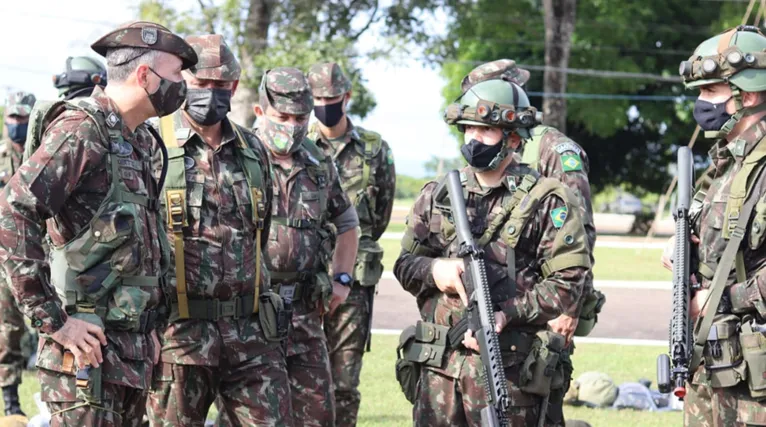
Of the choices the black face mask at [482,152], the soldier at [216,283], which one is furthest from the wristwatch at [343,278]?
the black face mask at [482,152]

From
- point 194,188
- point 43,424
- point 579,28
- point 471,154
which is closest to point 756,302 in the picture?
point 471,154

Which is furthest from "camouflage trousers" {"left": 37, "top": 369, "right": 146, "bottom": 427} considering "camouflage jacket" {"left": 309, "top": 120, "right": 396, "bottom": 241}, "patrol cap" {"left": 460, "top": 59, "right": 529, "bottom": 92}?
"patrol cap" {"left": 460, "top": 59, "right": 529, "bottom": 92}

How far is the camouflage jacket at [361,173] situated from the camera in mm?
8070

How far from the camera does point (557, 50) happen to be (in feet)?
99.6

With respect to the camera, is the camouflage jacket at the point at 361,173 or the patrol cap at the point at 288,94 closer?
the patrol cap at the point at 288,94

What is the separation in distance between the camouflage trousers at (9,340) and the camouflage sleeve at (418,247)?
408 centimetres

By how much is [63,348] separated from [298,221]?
215cm

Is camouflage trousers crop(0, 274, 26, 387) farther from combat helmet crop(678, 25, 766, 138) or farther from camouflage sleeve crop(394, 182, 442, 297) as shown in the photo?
combat helmet crop(678, 25, 766, 138)

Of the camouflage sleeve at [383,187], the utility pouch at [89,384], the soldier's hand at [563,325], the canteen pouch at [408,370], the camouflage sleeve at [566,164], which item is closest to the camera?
the utility pouch at [89,384]

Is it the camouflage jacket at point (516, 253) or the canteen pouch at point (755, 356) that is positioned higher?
the camouflage jacket at point (516, 253)

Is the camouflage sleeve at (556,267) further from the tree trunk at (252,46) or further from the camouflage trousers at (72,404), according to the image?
the tree trunk at (252,46)

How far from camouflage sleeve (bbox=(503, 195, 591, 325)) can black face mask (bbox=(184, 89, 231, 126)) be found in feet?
5.56

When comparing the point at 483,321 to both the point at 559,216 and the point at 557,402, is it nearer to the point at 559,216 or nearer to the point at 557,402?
the point at 559,216

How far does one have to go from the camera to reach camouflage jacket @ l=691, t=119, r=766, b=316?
16.5ft
